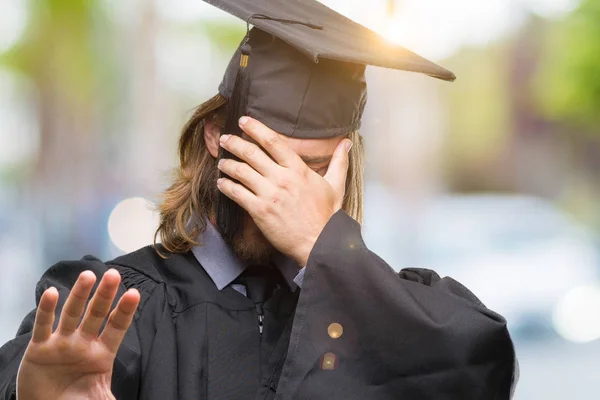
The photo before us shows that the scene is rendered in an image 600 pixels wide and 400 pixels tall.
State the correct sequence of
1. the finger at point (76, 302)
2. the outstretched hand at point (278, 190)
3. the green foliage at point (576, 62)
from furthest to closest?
the green foliage at point (576, 62), the outstretched hand at point (278, 190), the finger at point (76, 302)

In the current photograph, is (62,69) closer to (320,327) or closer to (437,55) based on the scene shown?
(437,55)

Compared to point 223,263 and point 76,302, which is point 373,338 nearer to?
point 223,263

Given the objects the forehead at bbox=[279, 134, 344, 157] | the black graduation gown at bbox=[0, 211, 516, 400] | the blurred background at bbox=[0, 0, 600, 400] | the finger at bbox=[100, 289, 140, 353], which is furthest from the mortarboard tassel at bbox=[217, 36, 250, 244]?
the blurred background at bbox=[0, 0, 600, 400]

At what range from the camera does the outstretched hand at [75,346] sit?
1582 mm

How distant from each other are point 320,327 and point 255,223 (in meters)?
0.38

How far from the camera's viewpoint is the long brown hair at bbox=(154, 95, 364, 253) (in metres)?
2.38

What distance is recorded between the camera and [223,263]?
228 cm

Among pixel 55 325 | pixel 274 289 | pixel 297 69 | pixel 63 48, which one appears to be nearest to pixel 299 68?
pixel 297 69

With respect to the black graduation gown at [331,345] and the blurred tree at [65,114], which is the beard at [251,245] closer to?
the black graduation gown at [331,345]

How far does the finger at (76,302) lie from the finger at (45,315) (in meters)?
0.02

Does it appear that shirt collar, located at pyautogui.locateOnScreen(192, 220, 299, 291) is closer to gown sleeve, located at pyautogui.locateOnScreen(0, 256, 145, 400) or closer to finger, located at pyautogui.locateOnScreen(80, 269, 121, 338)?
gown sleeve, located at pyautogui.locateOnScreen(0, 256, 145, 400)

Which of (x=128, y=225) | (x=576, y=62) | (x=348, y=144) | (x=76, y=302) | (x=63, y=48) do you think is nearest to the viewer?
(x=76, y=302)

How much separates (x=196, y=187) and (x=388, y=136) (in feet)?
55.1

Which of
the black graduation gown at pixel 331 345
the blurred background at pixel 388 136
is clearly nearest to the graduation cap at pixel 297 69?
the black graduation gown at pixel 331 345
